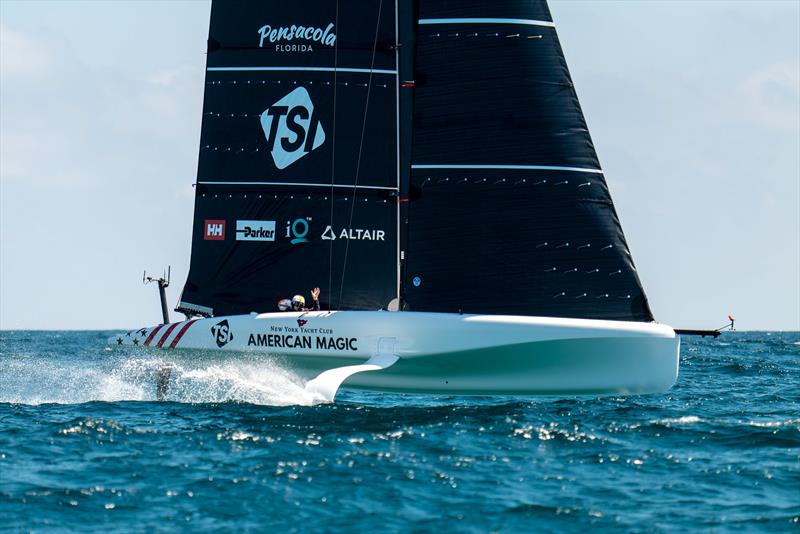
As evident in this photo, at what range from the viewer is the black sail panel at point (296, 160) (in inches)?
758

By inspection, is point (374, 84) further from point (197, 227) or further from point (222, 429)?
point (222, 429)

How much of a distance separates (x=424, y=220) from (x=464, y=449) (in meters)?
5.34

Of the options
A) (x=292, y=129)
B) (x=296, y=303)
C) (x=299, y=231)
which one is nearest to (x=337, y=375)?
(x=296, y=303)

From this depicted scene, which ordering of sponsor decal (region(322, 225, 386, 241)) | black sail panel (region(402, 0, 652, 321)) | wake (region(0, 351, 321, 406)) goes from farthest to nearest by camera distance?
sponsor decal (region(322, 225, 386, 241))
wake (region(0, 351, 321, 406))
black sail panel (region(402, 0, 652, 321))

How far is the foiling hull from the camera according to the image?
1641 cm

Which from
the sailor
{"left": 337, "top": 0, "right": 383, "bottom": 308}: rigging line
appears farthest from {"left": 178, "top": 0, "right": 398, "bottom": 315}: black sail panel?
the sailor

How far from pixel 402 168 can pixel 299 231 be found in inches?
80.8

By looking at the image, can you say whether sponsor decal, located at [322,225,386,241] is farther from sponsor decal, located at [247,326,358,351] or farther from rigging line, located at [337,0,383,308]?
sponsor decal, located at [247,326,358,351]

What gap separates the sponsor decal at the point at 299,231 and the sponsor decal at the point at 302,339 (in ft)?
6.92

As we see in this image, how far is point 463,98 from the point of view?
17734mm

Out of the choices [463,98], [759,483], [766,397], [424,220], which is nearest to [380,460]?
[759,483]

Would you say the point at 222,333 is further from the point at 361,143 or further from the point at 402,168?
the point at 402,168

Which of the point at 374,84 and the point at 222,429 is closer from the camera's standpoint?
the point at 222,429

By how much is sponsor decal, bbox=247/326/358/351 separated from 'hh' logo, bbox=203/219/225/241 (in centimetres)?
261
